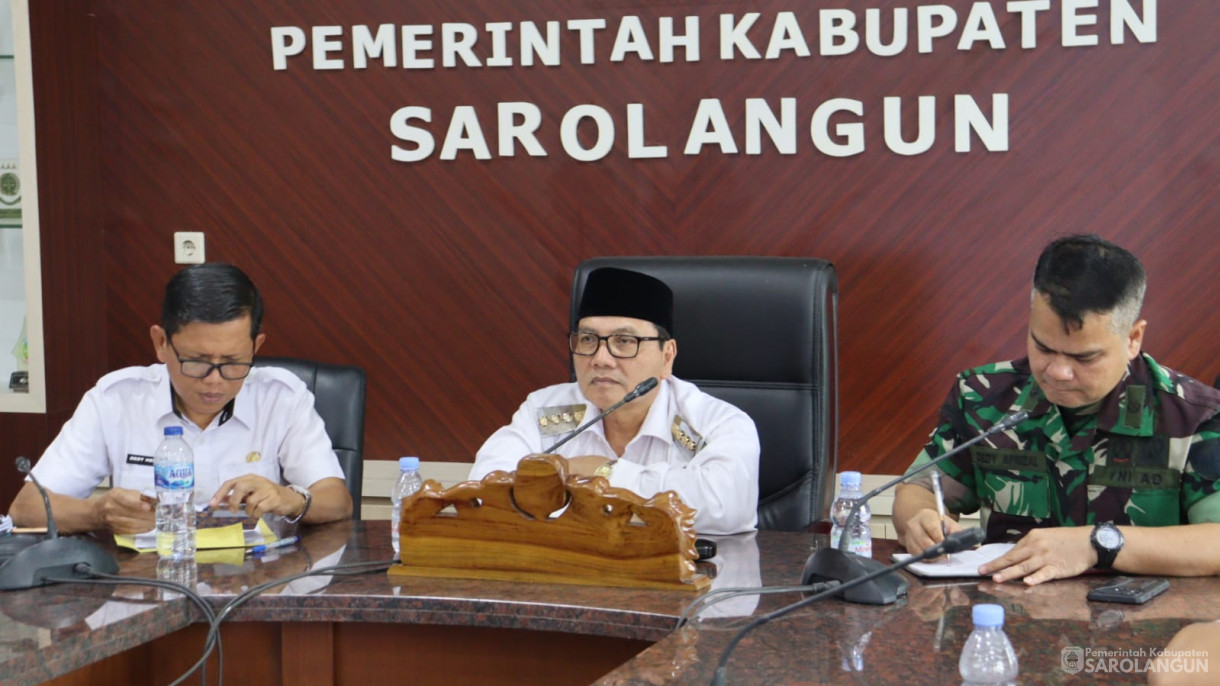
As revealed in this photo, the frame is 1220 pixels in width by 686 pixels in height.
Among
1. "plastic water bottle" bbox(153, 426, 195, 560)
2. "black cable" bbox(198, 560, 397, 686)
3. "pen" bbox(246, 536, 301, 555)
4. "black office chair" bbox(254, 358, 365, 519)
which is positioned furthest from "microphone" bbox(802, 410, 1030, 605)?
"black office chair" bbox(254, 358, 365, 519)

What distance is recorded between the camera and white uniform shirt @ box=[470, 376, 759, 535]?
7.49ft

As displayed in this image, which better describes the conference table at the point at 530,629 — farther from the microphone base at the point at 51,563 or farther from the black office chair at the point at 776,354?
the black office chair at the point at 776,354

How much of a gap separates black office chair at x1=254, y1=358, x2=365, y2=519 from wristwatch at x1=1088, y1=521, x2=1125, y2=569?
4.86 ft

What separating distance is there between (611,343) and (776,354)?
327 mm

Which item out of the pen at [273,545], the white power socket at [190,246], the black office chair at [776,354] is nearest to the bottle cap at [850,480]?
the black office chair at [776,354]

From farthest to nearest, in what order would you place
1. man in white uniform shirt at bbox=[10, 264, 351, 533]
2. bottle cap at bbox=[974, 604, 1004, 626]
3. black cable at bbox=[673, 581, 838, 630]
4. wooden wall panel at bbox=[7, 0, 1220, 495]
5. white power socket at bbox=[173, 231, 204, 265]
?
1. white power socket at bbox=[173, 231, 204, 265]
2. wooden wall panel at bbox=[7, 0, 1220, 495]
3. man in white uniform shirt at bbox=[10, 264, 351, 533]
4. black cable at bbox=[673, 581, 838, 630]
5. bottle cap at bbox=[974, 604, 1004, 626]

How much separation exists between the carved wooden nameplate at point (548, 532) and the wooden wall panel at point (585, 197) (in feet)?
6.08

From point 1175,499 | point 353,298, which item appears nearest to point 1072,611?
point 1175,499

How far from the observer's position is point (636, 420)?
2.59 metres

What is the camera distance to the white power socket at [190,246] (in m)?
4.07

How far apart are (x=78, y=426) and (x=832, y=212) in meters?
Result: 2.06

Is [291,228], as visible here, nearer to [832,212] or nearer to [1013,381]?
[832,212]

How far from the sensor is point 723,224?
3.70 meters

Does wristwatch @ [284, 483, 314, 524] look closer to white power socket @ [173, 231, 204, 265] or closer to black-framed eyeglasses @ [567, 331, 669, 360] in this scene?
black-framed eyeglasses @ [567, 331, 669, 360]
